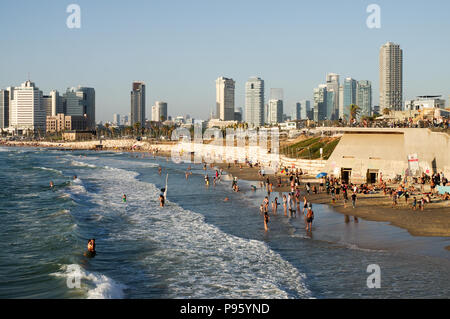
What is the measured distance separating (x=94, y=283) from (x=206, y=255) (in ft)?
17.5

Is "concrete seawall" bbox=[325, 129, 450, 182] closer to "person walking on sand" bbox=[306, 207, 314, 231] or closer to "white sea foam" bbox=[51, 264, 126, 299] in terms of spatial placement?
"person walking on sand" bbox=[306, 207, 314, 231]

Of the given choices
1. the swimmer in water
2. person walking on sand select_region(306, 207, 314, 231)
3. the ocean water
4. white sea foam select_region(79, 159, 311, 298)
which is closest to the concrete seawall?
the ocean water

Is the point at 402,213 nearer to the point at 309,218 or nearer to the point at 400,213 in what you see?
the point at 400,213

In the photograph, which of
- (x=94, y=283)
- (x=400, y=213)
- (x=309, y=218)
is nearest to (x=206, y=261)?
(x=94, y=283)

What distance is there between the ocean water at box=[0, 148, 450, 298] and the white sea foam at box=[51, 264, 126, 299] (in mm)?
36

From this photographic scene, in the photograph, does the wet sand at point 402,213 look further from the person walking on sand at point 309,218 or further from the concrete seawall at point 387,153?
the concrete seawall at point 387,153

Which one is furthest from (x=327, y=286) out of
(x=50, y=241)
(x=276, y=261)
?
(x=50, y=241)

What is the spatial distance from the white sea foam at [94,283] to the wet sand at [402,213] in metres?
15.0

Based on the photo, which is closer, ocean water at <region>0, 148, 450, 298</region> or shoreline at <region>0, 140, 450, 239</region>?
ocean water at <region>0, 148, 450, 298</region>

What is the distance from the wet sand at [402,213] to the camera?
23.2m

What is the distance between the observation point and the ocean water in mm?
15180

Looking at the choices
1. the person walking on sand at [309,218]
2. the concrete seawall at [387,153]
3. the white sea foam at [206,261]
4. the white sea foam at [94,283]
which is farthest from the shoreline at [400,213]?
the white sea foam at [94,283]

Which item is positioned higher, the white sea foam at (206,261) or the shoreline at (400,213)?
the shoreline at (400,213)

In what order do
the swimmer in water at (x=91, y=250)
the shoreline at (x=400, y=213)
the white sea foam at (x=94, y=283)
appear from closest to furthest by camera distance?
the white sea foam at (x=94, y=283)
the swimmer in water at (x=91, y=250)
the shoreline at (x=400, y=213)
